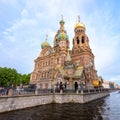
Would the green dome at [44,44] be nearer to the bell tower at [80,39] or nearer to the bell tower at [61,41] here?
the bell tower at [61,41]

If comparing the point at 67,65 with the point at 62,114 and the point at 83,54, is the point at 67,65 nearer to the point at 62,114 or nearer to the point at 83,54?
the point at 83,54

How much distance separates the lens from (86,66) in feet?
123

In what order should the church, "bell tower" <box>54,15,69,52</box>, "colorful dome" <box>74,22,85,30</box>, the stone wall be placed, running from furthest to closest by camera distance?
"colorful dome" <box>74,22,85,30</box>
"bell tower" <box>54,15,69,52</box>
the church
the stone wall

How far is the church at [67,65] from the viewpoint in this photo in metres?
31.9

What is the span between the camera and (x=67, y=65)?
1406 inches

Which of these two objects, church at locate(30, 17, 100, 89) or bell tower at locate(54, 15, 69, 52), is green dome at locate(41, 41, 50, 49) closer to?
church at locate(30, 17, 100, 89)

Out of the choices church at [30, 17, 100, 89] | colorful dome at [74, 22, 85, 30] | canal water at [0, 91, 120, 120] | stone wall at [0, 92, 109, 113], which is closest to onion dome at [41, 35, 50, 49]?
church at [30, 17, 100, 89]

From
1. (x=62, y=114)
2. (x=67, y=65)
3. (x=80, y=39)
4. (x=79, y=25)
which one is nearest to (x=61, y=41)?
(x=80, y=39)

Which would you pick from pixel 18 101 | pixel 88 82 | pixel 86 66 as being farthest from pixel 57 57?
pixel 18 101

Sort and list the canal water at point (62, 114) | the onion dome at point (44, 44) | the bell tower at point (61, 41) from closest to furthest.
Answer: the canal water at point (62, 114)
the bell tower at point (61, 41)
the onion dome at point (44, 44)

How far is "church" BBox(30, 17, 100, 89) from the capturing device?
3192 centimetres

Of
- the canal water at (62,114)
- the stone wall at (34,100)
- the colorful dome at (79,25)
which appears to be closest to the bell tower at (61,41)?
the colorful dome at (79,25)

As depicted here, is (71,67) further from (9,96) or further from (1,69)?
(1,69)

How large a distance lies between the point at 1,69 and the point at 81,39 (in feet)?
114
